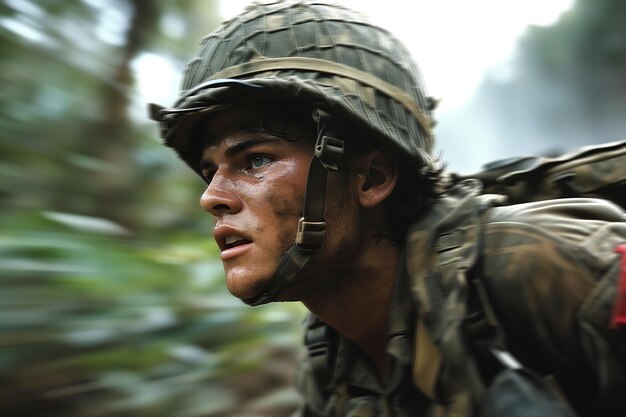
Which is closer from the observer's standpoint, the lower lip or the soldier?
the soldier

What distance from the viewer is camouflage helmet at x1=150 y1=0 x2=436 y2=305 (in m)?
1.84

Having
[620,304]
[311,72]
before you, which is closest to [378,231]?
[311,72]

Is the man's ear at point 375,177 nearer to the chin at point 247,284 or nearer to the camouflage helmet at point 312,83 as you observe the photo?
the camouflage helmet at point 312,83

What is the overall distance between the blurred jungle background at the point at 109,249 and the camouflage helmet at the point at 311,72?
0.82 metres

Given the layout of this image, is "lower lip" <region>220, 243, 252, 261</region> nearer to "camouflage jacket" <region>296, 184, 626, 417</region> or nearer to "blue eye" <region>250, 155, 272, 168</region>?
"blue eye" <region>250, 155, 272, 168</region>

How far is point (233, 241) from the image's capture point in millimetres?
1882

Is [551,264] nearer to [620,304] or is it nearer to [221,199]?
[620,304]

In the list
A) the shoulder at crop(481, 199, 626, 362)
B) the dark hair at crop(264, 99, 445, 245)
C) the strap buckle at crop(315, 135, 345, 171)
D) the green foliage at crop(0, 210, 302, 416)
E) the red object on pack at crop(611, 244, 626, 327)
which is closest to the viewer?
the red object on pack at crop(611, 244, 626, 327)

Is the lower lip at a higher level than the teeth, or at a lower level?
lower

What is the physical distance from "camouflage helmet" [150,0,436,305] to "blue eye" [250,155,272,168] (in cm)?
14

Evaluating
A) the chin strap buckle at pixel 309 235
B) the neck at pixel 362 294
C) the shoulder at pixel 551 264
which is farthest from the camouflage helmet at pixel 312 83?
the shoulder at pixel 551 264

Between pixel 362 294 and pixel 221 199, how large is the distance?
526mm

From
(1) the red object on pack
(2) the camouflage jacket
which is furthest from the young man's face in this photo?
(1) the red object on pack

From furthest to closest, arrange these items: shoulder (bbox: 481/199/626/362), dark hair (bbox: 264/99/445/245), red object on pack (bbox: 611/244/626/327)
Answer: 1. dark hair (bbox: 264/99/445/245)
2. shoulder (bbox: 481/199/626/362)
3. red object on pack (bbox: 611/244/626/327)
